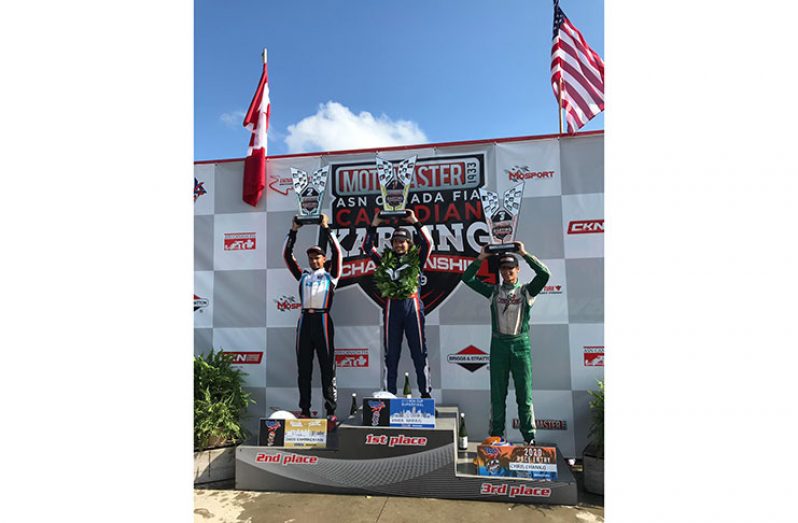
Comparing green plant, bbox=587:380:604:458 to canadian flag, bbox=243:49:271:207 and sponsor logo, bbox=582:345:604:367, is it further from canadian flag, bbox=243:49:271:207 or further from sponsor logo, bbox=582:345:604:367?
canadian flag, bbox=243:49:271:207

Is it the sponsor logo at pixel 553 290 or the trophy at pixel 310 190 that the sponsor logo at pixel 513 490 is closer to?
the sponsor logo at pixel 553 290

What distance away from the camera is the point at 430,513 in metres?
3.18

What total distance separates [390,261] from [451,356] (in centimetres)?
126

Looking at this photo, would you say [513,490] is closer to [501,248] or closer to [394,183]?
[501,248]

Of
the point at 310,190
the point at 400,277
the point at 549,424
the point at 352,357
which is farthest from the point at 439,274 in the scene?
the point at 549,424

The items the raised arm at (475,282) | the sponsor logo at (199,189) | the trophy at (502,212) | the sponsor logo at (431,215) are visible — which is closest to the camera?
the raised arm at (475,282)

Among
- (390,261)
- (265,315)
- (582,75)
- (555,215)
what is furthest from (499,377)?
(582,75)

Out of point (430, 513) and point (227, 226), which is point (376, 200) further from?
point (430, 513)

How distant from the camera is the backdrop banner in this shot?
4363 mm

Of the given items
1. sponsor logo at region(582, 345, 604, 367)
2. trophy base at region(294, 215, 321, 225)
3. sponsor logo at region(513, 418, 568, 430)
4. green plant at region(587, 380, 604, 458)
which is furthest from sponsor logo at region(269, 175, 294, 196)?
green plant at region(587, 380, 604, 458)

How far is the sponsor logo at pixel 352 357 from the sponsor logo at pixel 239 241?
163 cm

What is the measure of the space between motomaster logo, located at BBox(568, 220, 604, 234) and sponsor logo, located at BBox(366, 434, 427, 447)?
2.62 meters

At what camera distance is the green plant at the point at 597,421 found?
12.2 ft

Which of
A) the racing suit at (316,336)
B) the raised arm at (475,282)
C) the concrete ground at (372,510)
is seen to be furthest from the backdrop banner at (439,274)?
the concrete ground at (372,510)
